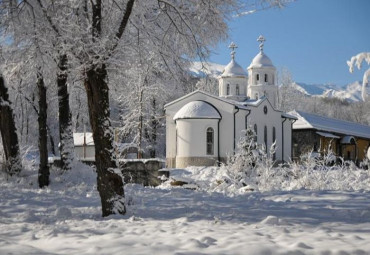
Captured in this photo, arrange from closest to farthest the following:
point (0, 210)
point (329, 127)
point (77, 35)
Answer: point (77, 35), point (0, 210), point (329, 127)

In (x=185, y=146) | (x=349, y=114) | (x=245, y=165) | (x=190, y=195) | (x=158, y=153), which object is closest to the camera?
(x=190, y=195)

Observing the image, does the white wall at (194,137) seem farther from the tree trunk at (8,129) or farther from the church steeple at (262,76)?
the tree trunk at (8,129)

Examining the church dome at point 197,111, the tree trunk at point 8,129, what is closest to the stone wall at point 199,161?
the church dome at point 197,111

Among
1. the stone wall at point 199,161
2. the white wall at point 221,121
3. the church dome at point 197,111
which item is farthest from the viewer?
the white wall at point 221,121

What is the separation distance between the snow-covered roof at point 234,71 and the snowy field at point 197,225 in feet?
95.3

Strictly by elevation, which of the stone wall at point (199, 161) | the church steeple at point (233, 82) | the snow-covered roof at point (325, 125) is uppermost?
the church steeple at point (233, 82)

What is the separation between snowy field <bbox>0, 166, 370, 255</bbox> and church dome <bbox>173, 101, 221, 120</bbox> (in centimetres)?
2101

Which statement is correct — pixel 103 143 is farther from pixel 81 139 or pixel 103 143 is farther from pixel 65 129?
pixel 81 139

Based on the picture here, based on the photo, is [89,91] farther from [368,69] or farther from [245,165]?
[245,165]

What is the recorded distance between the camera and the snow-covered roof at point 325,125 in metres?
41.6

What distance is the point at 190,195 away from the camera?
429 inches

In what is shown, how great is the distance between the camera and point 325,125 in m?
43.3

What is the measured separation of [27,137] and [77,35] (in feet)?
132

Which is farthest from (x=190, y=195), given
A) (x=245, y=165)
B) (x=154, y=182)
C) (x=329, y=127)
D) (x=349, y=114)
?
(x=349, y=114)
